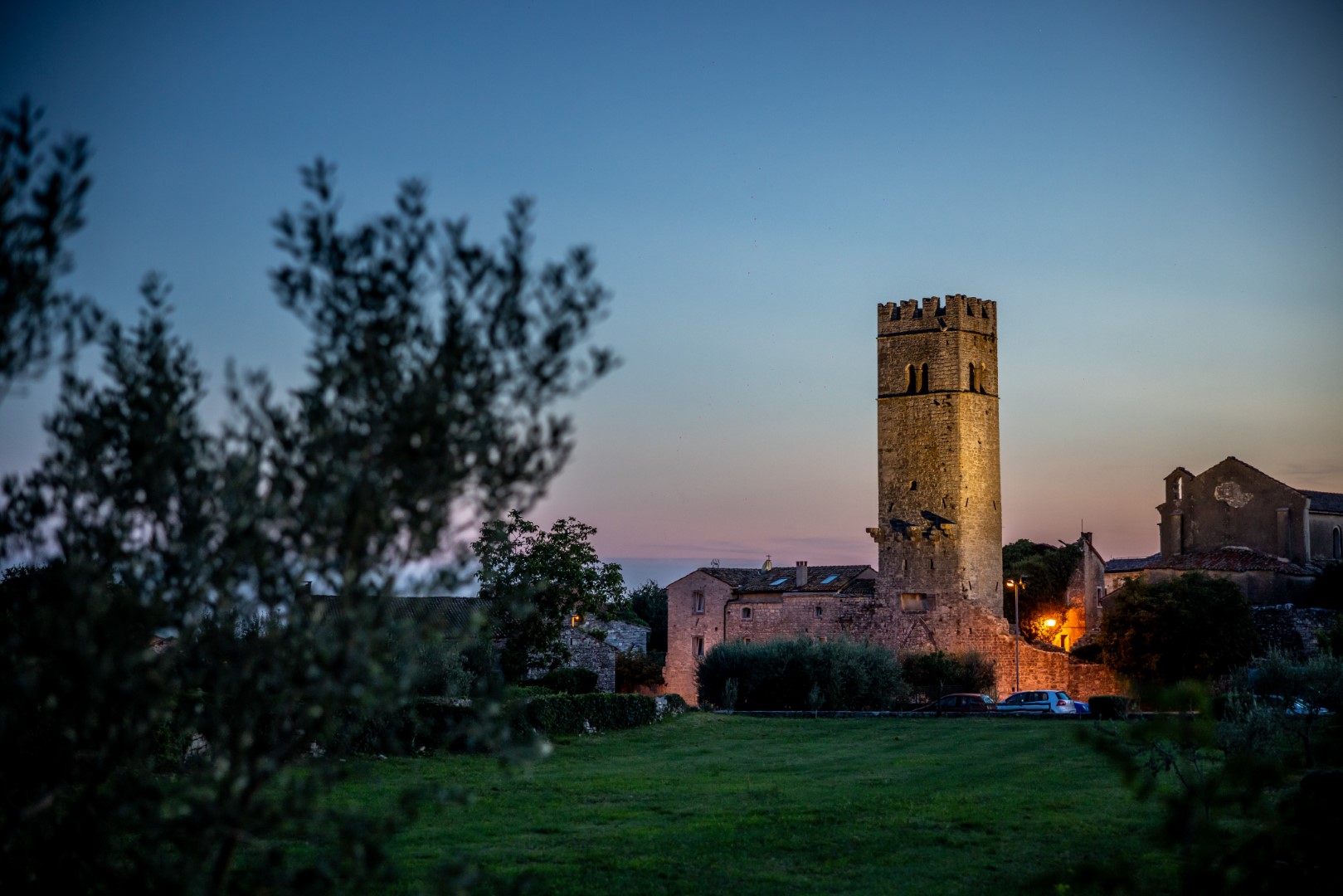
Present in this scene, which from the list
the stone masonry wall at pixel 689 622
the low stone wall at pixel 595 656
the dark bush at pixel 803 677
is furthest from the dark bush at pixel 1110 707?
the stone masonry wall at pixel 689 622

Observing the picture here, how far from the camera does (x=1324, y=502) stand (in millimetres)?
58031

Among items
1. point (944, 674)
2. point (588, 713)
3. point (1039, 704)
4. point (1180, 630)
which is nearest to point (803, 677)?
point (1039, 704)

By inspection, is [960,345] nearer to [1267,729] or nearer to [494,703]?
[1267,729]

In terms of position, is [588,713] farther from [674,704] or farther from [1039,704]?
[1039,704]

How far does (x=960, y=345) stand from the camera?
186 ft

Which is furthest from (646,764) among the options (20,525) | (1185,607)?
(1185,607)

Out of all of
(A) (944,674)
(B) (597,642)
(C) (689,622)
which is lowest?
(A) (944,674)

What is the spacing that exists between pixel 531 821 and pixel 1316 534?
51.0 m

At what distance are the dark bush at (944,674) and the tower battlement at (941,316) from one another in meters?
15.0

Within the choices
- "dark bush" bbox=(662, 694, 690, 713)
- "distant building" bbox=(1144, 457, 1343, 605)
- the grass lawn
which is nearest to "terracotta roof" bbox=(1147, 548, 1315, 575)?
"distant building" bbox=(1144, 457, 1343, 605)

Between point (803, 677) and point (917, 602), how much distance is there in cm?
1403

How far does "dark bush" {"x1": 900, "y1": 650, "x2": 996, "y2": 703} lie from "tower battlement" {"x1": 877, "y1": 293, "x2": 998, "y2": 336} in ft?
49.2

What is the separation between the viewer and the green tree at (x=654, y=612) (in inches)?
3620

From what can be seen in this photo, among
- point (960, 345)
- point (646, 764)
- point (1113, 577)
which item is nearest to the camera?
point (646, 764)
